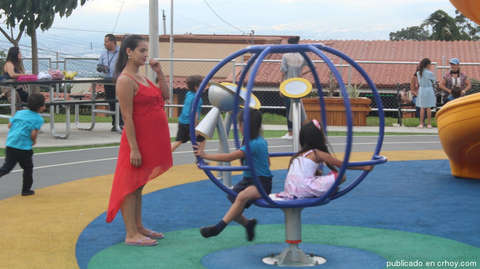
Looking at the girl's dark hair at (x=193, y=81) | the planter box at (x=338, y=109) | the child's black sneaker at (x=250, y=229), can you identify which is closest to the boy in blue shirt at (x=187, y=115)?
the girl's dark hair at (x=193, y=81)

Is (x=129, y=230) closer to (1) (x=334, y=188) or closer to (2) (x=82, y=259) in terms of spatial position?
(2) (x=82, y=259)

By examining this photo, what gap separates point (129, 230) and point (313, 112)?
12.3 metres

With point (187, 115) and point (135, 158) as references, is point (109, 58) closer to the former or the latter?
point (187, 115)

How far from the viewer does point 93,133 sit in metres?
16.0

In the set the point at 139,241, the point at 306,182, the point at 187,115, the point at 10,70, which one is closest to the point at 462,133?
the point at 187,115

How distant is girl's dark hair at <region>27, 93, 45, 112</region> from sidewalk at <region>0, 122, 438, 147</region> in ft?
17.9

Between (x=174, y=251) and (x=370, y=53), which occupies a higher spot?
(x=370, y=53)

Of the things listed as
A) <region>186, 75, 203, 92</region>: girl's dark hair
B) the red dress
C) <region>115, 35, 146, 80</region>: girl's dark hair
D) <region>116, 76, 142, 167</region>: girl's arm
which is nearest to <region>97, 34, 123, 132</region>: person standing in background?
<region>186, 75, 203, 92</region>: girl's dark hair

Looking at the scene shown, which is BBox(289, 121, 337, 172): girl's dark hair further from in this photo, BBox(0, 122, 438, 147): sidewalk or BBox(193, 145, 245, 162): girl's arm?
BBox(0, 122, 438, 147): sidewalk

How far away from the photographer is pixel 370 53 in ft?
143

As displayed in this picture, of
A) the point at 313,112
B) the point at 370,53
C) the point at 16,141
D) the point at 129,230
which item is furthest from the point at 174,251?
the point at 370,53

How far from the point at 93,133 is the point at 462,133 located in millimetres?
9376

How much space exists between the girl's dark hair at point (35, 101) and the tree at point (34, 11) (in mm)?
11950

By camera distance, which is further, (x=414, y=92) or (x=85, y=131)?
(x=414, y=92)
